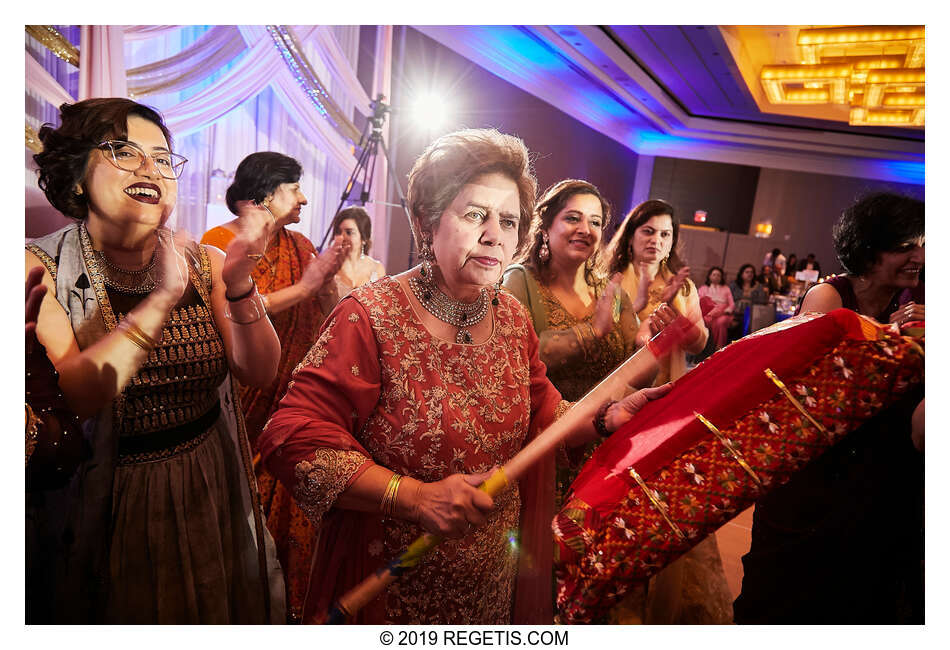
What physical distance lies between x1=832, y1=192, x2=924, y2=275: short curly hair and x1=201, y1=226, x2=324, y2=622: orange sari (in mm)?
1180

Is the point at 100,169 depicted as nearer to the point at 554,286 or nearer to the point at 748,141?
the point at 554,286

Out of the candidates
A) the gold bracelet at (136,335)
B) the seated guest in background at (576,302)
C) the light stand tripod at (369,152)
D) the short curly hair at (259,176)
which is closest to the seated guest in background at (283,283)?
the short curly hair at (259,176)

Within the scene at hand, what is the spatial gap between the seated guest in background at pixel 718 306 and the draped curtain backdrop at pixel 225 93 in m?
0.72

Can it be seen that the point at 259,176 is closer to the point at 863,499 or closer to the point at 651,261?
the point at 651,261

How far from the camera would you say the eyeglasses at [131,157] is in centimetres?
105

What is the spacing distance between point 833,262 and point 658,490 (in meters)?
0.64

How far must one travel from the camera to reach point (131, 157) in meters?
1.06

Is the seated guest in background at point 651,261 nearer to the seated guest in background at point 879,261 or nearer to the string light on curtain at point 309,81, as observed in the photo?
the seated guest in background at point 879,261

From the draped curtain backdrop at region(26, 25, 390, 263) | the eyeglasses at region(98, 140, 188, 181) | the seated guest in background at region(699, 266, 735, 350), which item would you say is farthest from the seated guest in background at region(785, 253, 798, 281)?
the eyeglasses at region(98, 140, 188, 181)

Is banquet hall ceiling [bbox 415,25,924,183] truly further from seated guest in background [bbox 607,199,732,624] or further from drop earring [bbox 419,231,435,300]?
drop earring [bbox 419,231,435,300]

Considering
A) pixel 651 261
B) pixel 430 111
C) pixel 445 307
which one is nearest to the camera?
pixel 445 307

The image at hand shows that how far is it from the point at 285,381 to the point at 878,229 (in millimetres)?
1378

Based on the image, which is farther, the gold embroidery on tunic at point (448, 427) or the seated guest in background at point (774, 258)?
the seated guest in background at point (774, 258)

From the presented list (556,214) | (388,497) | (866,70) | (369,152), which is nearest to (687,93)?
(866,70)
